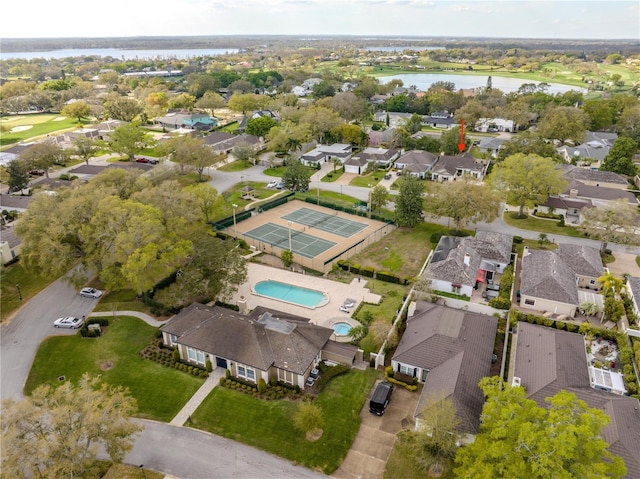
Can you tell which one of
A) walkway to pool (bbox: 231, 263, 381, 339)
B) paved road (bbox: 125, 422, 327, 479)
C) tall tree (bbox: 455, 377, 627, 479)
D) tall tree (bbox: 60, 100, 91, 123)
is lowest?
paved road (bbox: 125, 422, 327, 479)

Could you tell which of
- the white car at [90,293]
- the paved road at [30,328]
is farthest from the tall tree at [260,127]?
the white car at [90,293]

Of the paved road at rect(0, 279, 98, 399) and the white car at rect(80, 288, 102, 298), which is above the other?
the white car at rect(80, 288, 102, 298)

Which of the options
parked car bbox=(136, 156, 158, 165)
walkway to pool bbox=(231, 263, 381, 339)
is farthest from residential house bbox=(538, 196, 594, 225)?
parked car bbox=(136, 156, 158, 165)

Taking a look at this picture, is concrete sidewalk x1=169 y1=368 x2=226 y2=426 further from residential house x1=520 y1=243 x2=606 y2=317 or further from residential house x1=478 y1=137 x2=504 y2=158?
residential house x1=478 y1=137 x2=504 y2=158

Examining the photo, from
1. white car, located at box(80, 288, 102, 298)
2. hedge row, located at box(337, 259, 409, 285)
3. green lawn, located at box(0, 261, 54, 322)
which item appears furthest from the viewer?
hedge row, located at box(337, 259, 409, 285)

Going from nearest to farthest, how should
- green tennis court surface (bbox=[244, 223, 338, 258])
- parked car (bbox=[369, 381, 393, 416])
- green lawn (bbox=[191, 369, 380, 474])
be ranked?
green lawn (bbox=[191, 369, 380, 474]) < parked car (bbox=[369, 381, 393, 416]) < green tennis court surface (bbox=[244, 223, 338, 258])

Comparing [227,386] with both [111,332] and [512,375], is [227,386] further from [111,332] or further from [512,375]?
[512,375]

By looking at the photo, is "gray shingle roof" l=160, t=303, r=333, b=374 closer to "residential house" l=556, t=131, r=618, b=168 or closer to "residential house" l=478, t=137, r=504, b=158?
"residential house" l=478, t=137, r=504, b=158

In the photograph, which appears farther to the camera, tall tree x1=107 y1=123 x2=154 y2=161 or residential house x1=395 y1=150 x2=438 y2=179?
tall tree x1=107 y1=123 x2=154 y2=161
